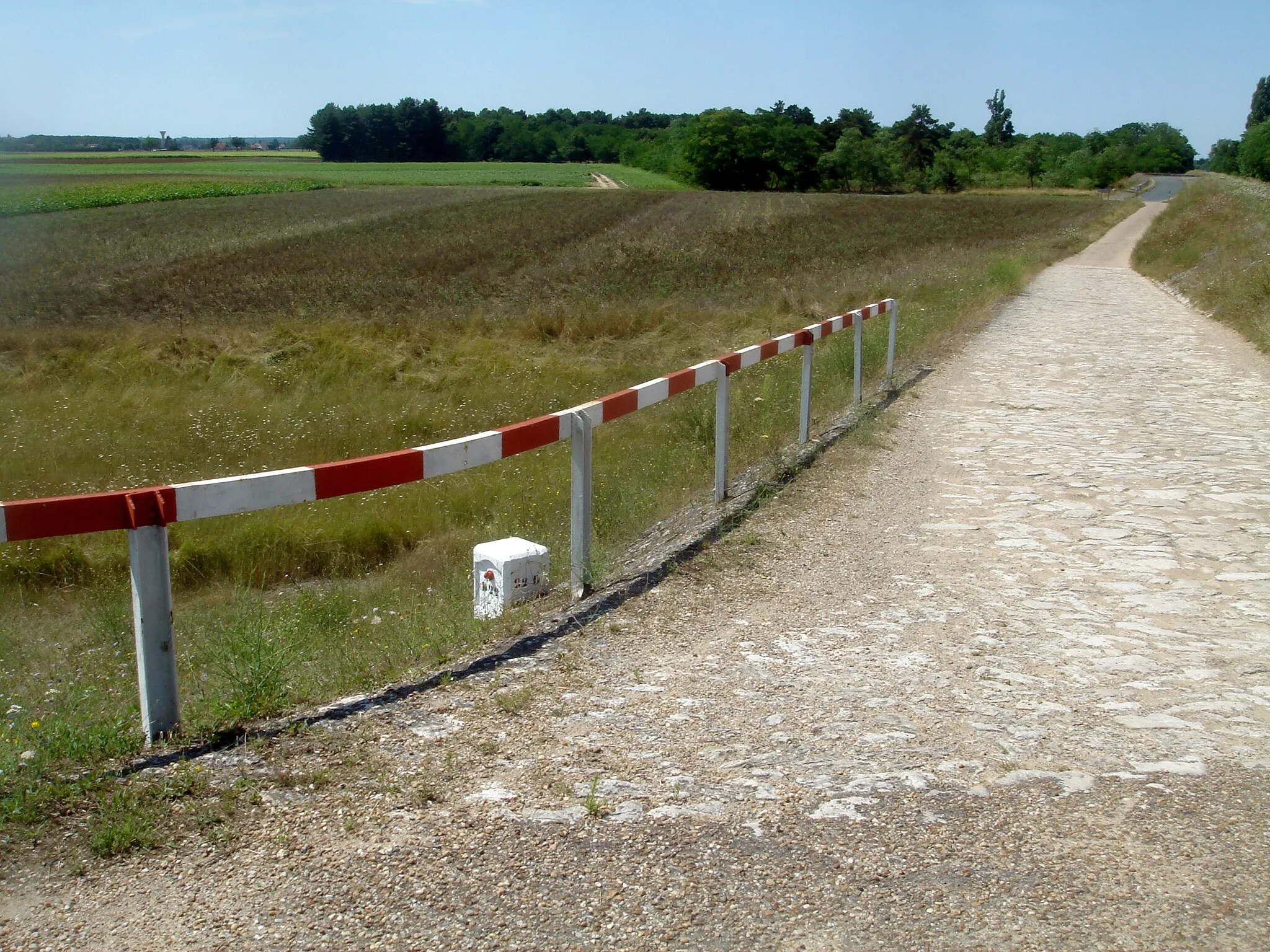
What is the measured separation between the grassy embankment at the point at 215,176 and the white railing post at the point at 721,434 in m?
33.4

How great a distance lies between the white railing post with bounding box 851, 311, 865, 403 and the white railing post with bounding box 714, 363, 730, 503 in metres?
3.91

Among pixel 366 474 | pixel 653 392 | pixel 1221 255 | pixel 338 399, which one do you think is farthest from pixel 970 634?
pixel 1221 255

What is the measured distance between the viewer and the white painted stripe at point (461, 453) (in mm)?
4836

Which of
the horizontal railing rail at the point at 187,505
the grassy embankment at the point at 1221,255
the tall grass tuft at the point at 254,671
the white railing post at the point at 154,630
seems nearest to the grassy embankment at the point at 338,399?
the tall grass tuft at the point at 254,671

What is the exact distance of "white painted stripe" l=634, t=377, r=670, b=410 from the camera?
6581 mm

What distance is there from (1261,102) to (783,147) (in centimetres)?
8015

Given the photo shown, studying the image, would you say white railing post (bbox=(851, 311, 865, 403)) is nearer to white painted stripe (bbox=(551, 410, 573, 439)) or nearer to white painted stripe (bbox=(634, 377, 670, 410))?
white painted stripe (bbox=(634, 377, 670, 410))

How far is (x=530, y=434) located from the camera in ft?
18.1

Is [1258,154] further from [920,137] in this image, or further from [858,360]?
[858,360]

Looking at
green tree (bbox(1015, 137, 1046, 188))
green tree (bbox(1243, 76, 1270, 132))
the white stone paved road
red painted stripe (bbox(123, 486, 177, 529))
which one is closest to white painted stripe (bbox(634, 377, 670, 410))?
the white stone paved road

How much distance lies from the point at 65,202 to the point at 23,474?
4651 cm

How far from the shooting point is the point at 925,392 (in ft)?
40.3

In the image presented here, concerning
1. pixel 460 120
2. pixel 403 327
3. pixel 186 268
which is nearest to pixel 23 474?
pixel 403 327

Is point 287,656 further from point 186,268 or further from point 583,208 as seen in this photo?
point 583,208
